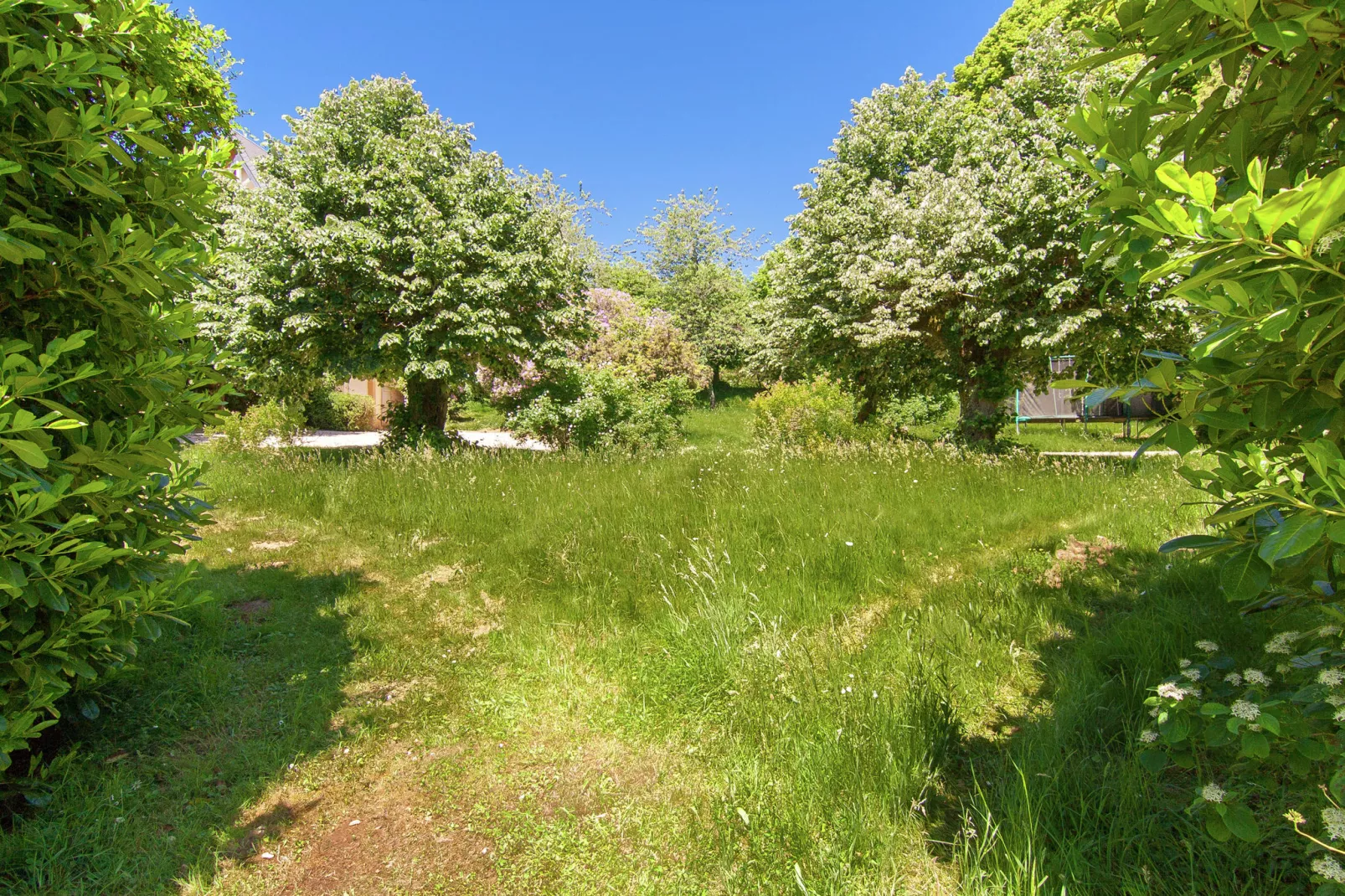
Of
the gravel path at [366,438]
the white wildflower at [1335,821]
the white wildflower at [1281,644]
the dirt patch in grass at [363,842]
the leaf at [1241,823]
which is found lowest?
the dirt patch in grass at [363,842]

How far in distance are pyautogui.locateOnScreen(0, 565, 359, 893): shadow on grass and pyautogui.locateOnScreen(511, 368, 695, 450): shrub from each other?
7.11 m

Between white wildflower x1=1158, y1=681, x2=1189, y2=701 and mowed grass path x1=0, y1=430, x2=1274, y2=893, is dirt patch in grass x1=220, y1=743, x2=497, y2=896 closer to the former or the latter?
mowed grass path x1=0, y1=430, x2=1274, y2=893

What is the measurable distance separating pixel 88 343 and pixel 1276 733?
4.25 metres

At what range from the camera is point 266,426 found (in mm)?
14289

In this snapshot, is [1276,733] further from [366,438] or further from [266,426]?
[366,438]

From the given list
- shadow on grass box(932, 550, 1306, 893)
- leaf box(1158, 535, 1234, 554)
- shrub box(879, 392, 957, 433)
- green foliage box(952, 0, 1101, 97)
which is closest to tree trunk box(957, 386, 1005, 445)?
shrub box(879, 392, 957, 433)

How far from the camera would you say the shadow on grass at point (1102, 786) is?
205 cm

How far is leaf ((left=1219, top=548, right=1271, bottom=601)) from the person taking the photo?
140 centimetres

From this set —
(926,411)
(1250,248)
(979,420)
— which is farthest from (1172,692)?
(926,411)

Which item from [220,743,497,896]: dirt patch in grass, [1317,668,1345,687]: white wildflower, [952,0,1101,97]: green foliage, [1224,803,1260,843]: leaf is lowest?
[220,743,497,896]: dirt patch in grass

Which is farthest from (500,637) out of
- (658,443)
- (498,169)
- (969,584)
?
(498,169)

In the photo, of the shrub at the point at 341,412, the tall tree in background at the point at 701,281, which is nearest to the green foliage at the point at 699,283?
the tall tree in background at the point at 701,281

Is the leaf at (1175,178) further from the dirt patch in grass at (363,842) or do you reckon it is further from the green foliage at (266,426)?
the green foliage at (266,426)

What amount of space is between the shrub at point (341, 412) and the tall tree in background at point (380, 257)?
1052 cm
